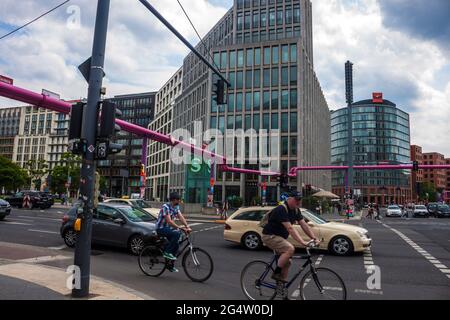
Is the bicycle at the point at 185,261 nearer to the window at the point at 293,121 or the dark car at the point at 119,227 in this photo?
the dark car at the point at 119,227

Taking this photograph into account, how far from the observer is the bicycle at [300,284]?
5359 mm

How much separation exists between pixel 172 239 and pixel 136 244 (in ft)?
12.1

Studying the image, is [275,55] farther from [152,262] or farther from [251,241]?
[152,262]

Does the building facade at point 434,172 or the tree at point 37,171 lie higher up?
the building facade at point 434,172

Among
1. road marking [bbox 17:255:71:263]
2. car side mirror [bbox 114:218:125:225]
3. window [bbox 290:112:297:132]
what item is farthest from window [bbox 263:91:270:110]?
road marking [bbox 17:255:71:263]

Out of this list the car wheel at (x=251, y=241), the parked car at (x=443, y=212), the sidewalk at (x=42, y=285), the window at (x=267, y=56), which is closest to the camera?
the sidewalk at (x=42, y=285)

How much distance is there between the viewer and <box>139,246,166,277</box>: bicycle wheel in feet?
25.9

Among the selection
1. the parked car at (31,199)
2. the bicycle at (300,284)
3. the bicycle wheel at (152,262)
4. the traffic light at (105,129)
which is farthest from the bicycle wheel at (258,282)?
the parked car at (31,199)

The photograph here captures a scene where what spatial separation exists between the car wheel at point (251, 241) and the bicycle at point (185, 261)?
15.4 feet

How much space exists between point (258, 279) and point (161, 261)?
2.73m

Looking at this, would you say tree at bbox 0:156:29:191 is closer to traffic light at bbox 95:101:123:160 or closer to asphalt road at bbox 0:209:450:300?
asphalt road at bbox 0:209:450:300

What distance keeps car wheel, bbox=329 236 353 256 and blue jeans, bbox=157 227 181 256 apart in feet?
18.7
